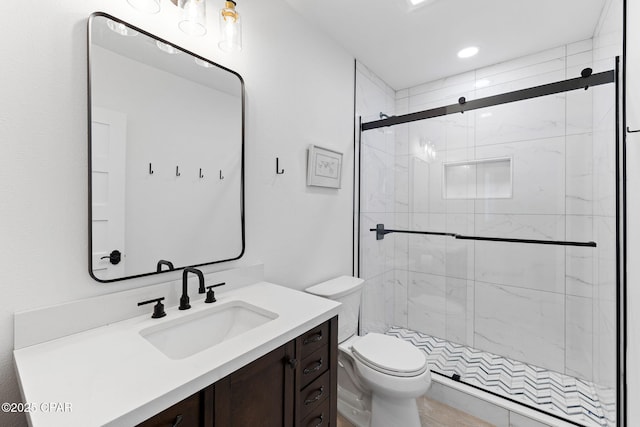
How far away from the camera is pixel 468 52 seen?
2234 mm

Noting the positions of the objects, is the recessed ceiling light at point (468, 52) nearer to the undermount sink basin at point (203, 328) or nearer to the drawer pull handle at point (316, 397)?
the undermount sink basin at point (203, 328)

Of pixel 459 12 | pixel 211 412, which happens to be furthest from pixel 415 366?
pixel 459 12

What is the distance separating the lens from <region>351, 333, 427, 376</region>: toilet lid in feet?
5.07

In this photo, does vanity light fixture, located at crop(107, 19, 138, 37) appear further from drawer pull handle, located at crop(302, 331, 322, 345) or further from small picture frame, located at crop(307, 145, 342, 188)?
drawer pull handle, located at crop(302, 331, 322, 345)

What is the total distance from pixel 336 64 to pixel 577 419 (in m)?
2.66

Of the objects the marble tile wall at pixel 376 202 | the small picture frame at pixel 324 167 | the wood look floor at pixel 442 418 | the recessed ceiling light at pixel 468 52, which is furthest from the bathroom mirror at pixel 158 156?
the recessed ceiling light at pixel 468 52

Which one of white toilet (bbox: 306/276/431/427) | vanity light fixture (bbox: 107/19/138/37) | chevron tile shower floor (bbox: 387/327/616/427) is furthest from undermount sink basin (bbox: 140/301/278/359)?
chevron tile shower floor (bbox: 387/327/616/427)

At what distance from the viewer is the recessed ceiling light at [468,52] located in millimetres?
2178

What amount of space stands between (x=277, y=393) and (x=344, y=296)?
93 centimetres

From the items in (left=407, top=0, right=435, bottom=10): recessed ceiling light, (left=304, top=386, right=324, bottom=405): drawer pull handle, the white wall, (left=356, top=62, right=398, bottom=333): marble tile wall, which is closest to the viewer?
the white wall

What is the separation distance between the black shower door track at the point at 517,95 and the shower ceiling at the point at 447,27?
18.8 inches

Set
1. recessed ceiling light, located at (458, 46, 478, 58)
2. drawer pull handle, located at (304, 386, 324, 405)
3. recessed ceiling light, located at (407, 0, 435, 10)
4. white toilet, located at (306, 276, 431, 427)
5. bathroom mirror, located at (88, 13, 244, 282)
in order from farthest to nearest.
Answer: recessed ceiling light, located at (458, 46, 478, 58), recessed ceiling light, located at (407, 0, 435, 10), white toilet, located at (306, 276, 431, 427), drawer pull handle, located at (304, 386, 324, 405), bathroom mirror, located at (88, 13, 244, 282)

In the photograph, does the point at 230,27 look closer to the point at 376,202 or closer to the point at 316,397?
the point at 316,397

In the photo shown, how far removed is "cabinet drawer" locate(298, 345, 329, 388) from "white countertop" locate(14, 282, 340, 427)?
0.15 m
